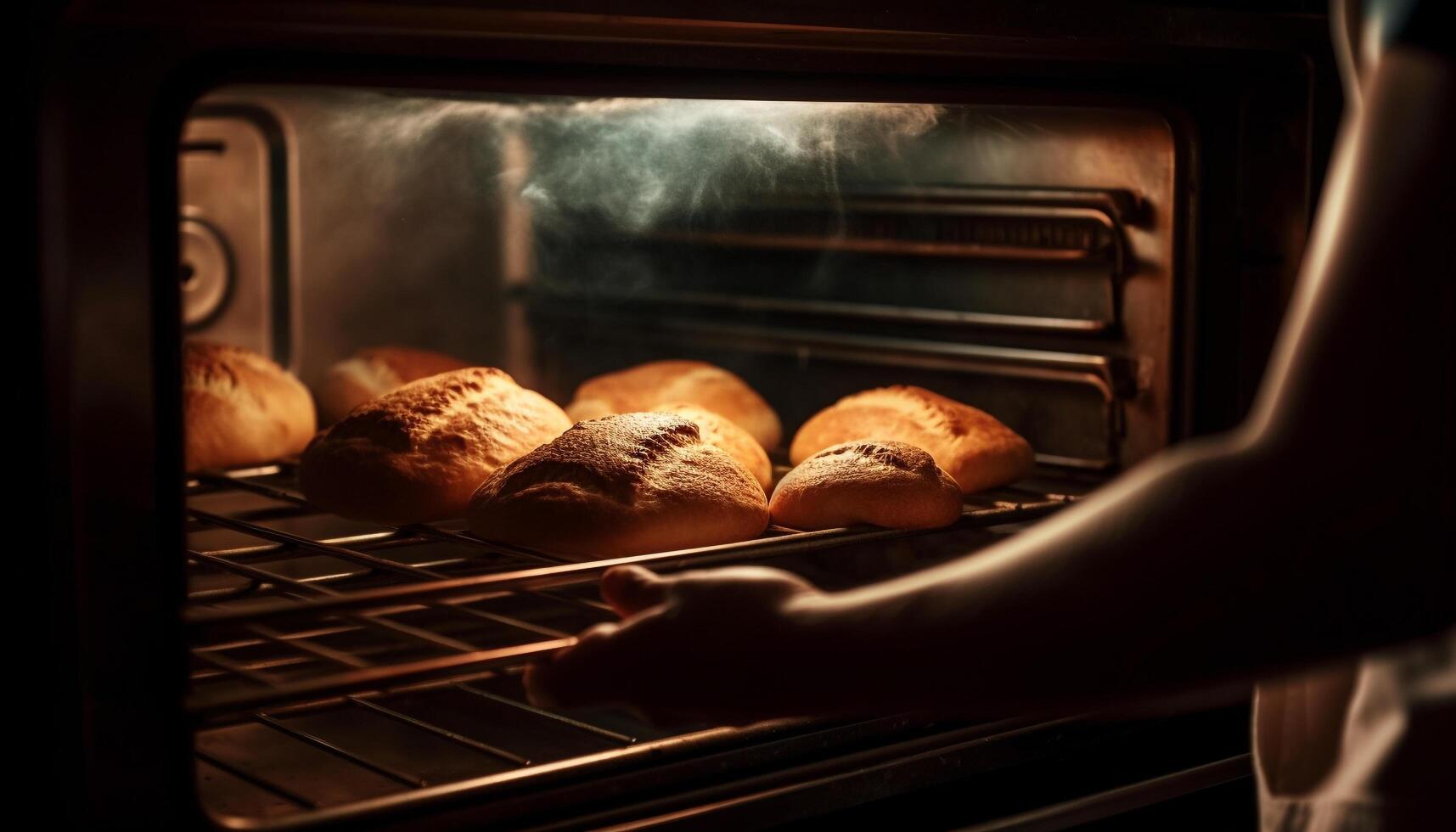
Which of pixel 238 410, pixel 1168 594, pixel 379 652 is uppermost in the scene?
A: pixel 1168 594

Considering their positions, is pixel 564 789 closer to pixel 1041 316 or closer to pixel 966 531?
pixel 966 531

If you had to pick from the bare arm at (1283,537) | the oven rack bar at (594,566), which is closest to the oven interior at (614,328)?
the oven rack bar at (594,566)

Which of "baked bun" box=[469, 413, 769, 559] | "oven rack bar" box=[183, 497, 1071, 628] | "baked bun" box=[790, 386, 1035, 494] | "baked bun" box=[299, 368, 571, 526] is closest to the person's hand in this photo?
"oven rack bar" box=[183, 497, 1071, 628]

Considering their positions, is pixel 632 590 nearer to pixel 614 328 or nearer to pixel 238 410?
pixel 238 410

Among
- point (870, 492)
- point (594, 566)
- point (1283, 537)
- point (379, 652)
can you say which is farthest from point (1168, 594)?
point (379, 652)

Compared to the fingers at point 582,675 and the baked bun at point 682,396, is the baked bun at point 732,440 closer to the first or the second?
the baked bun at point 682,396

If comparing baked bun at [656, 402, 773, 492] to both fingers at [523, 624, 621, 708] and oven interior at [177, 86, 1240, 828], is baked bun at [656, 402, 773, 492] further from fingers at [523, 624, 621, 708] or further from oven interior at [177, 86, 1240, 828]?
fingers at [523, 624, 621, 708]
